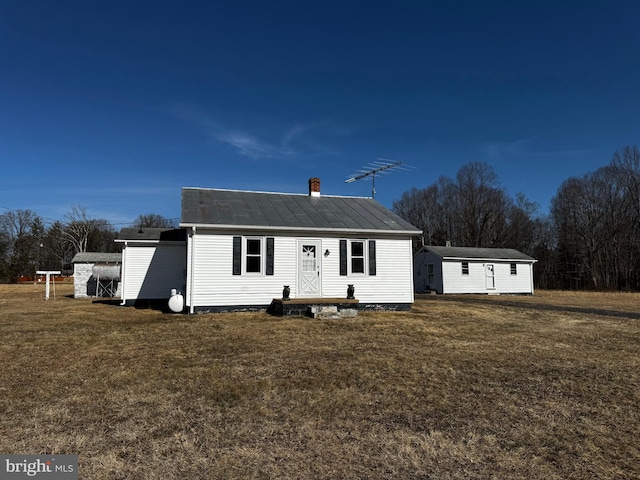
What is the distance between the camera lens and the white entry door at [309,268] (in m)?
14.1

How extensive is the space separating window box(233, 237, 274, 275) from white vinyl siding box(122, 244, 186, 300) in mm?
4561

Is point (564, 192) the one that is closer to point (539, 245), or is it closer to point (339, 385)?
point (539, 245)

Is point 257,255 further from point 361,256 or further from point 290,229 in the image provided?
point 361,256

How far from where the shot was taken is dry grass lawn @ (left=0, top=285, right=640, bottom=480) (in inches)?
136

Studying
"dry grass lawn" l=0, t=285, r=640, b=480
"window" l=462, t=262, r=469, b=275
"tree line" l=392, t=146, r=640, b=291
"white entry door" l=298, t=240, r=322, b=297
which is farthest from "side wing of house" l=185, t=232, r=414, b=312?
"tree line" l=392, t=146, r=640, b=291

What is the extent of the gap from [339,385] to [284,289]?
780cm

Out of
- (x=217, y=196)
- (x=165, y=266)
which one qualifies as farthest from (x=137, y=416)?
(x=165, y=266)

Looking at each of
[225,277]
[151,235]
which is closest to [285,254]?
[225,277]

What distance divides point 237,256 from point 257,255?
0.67m

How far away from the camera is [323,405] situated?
4.81 m

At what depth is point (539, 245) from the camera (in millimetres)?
48531

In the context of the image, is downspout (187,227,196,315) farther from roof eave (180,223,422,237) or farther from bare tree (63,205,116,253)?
bare tree (63,205,116,253)

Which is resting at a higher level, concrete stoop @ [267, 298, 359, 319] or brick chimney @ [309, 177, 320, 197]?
brick chimney @ [309, 177, 320, 197]

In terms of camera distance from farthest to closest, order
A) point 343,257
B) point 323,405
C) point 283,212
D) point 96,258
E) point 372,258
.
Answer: point 96,258 < point 283,212 < point 372,258 < point 343,257 < point 323,405
